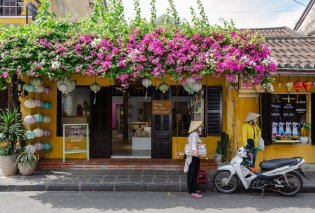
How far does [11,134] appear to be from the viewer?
32.6 ft

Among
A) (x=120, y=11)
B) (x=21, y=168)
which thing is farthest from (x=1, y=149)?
(x=120, y=11)

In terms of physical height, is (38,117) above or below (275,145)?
above

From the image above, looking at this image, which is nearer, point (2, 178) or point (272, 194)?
point (272, 194)

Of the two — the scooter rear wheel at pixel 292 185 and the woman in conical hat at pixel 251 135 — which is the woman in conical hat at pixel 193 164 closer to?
the woman in conical hat at pixel 251 135

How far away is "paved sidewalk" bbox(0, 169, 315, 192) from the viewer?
903cm

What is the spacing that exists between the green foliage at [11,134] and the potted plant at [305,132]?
883cm

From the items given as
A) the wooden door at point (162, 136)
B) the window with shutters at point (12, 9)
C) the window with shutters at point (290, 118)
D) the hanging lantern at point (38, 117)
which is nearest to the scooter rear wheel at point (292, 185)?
the window with shutters at point (290, 118)

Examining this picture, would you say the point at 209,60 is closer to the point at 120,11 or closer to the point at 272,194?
the point at 120,11

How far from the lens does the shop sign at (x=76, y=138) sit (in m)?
12.1

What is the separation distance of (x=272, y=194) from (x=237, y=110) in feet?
Answer: 10.3

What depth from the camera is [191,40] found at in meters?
9.19

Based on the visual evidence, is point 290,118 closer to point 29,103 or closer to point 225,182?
point 225,182

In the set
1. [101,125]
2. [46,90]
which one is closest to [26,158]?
[46,90]

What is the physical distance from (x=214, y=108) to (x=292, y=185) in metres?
4.62
